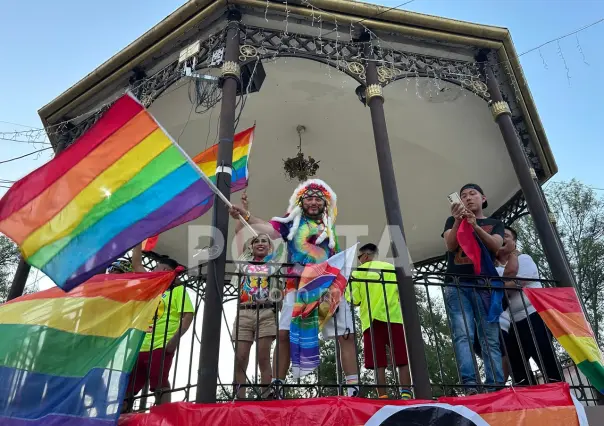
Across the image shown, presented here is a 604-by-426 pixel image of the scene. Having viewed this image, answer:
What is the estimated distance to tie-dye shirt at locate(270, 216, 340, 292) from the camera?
486cm

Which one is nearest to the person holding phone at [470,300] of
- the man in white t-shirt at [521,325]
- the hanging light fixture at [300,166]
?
the man in white t-shirt at [521,325]

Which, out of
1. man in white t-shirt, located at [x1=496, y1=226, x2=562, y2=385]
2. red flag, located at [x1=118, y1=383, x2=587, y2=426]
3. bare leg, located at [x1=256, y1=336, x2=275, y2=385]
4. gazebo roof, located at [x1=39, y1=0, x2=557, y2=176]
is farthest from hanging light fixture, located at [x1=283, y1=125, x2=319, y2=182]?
red flag, located at [x1=118, y1=383, x2=587, y2=426]

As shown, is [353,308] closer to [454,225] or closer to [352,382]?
[352,382]

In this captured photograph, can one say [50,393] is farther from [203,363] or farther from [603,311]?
[603,311]

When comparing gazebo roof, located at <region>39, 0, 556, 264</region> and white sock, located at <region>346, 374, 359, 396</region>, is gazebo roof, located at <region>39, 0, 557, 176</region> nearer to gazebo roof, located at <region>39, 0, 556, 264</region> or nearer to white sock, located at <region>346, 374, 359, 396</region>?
gazebo roof, located at <region>39, 0, 556, 264</region>

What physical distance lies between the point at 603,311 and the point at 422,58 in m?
12.1

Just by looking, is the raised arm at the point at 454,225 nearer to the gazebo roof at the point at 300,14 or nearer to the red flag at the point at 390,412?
the red flag at the point at 390,412

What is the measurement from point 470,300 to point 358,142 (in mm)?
4055

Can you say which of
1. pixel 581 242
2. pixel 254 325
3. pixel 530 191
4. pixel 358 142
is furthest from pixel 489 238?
pixel 581 242

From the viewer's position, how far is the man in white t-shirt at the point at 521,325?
486 cm

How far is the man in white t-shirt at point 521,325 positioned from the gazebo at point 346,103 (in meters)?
0.47

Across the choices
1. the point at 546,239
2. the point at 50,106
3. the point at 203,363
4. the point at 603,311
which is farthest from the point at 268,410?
the point at 603,311

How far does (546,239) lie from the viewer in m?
5.58

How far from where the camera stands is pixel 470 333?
471cm
